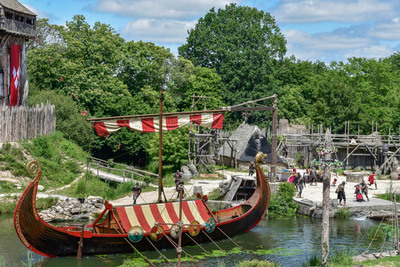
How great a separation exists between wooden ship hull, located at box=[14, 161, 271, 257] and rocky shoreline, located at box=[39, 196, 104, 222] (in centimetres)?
563

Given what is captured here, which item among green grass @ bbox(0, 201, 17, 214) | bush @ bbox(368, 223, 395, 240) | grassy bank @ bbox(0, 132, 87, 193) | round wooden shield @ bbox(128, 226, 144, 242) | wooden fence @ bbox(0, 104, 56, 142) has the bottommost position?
bush @ bbox(368, 223, 395, 240)

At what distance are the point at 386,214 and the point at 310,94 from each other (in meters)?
40.0

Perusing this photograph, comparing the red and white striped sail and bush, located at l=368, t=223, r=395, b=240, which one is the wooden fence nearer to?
the red and white striped sail

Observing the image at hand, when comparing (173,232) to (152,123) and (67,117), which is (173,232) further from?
(67,117)

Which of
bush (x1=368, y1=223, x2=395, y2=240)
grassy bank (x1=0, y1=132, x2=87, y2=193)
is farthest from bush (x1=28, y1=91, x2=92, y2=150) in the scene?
bush (x1=368, y1=223, x2=395, y2=240)

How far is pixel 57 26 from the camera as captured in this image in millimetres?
54125

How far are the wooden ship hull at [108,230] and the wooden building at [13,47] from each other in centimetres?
1880

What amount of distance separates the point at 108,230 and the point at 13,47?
70.1 feet

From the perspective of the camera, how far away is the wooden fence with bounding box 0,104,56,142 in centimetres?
3700

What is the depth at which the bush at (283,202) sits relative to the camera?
31656 millimetres

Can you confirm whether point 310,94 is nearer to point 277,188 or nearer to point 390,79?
point 390,79

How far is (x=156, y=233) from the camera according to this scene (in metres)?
23.5

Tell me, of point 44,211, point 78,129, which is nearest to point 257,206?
point 44,211

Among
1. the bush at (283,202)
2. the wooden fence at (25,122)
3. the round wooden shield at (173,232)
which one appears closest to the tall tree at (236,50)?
the wooden fence at (25,122)
